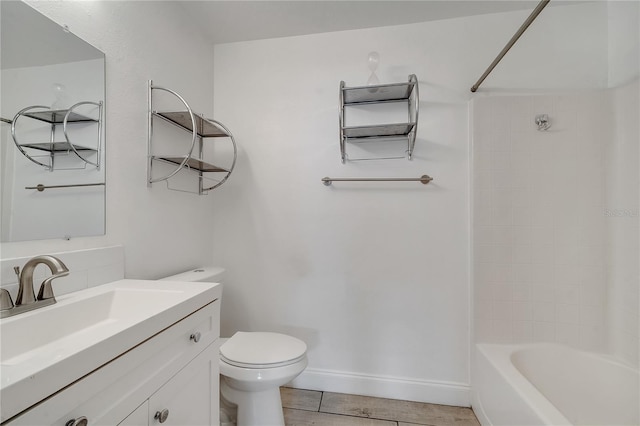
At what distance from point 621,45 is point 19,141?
8.94 feet

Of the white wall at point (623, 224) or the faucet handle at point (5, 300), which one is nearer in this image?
the faucet handle at point (5, 300)

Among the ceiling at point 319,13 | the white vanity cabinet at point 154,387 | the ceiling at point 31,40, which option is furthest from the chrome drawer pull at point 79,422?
the ceiling at point 319,13

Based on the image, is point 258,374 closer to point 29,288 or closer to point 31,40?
point 29,288

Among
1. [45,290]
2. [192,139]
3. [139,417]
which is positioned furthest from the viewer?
[192,139]

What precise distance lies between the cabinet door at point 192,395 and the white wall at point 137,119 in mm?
597

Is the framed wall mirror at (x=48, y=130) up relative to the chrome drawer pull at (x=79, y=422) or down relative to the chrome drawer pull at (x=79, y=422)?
up

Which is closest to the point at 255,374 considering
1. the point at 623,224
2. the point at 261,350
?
the point at 261,350

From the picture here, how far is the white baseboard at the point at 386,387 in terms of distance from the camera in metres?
1.63

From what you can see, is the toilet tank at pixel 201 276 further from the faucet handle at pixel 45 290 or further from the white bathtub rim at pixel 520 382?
the white bathtub rim at pixel 520 382

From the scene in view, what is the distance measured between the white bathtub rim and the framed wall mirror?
1873 mm

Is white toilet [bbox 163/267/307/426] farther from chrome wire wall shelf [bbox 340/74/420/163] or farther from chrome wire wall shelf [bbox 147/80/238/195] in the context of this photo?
chrome wire wall shelf [bbox 340/74/420/163]

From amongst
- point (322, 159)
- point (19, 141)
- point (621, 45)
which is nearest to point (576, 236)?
point (621, 45)

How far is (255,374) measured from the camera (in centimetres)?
122

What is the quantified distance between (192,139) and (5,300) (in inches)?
34.0
